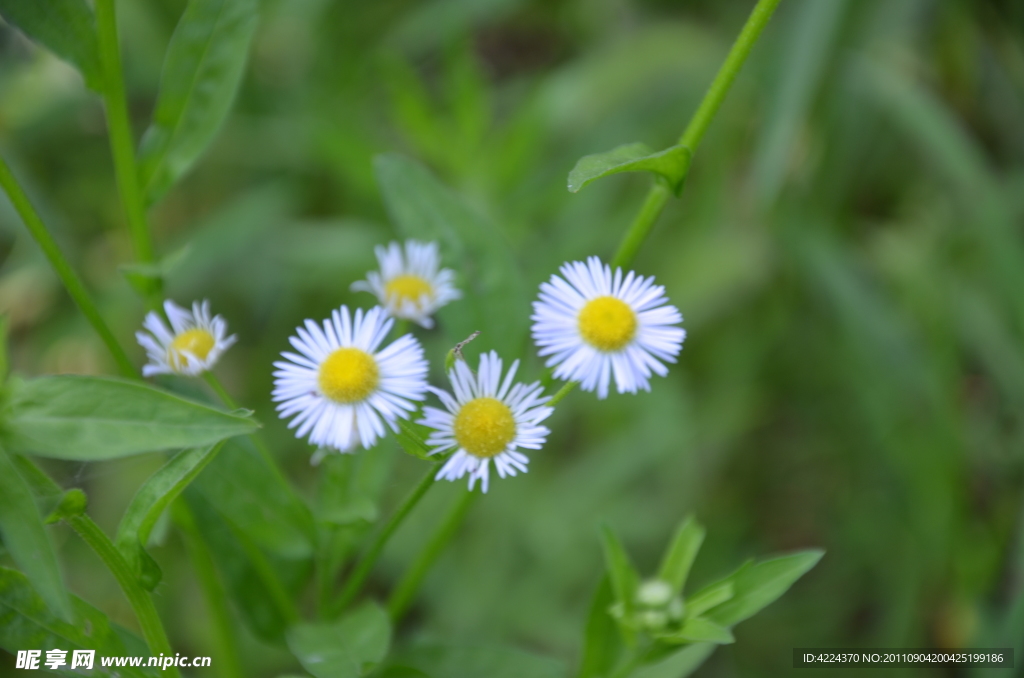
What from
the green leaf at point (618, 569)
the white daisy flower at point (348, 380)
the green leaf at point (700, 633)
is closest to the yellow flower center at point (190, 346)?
the white daisy flower at point (348, 380)

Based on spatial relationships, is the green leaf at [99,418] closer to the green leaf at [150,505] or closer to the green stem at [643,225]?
the green leaf at [150,505]

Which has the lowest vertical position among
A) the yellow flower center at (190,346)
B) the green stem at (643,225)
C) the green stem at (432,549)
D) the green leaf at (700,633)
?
the green leaf at (700,633)

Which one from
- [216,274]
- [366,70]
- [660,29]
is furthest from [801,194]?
[216,274]

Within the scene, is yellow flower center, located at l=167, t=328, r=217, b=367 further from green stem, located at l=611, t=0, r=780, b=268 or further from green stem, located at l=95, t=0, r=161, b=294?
green stem, located at l=611, t=0, r=780, b=268

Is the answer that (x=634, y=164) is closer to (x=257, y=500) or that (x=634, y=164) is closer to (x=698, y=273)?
(x=257, y=500)

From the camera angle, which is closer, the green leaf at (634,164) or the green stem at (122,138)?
the green leaf at (634,164)

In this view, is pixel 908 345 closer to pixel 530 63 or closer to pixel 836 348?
pixel 836 348

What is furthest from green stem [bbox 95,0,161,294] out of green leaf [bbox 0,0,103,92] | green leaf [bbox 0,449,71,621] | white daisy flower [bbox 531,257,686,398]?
white daisy flower [bbox 531,257,686,398]
